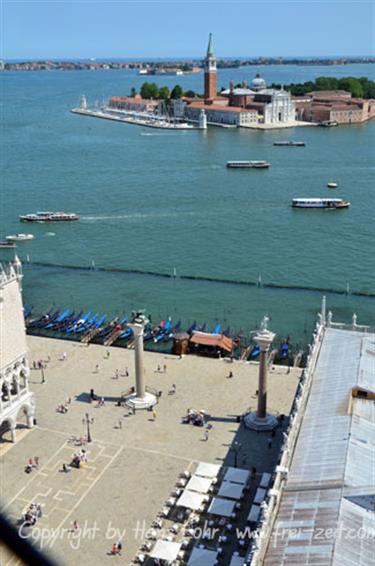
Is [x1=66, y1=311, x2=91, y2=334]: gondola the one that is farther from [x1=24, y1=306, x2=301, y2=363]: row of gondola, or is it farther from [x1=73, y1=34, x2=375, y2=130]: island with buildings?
[x1=73, y1=34, x2=375, y2=130]: island with buildings

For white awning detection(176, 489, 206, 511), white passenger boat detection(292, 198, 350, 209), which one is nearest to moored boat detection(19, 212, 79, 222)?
white passenger boat detection(292, 198, 350, 209)

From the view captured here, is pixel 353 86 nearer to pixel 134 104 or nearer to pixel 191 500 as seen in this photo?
pixel 134 104

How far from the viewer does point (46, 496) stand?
21516 mm

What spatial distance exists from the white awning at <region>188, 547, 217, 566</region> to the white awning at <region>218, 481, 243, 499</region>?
263 cm

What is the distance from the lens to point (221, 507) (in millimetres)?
20266

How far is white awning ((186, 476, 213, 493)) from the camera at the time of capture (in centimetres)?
2092

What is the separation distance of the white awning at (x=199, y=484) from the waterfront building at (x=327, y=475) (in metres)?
4.19

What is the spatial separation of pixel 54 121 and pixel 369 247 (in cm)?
10661

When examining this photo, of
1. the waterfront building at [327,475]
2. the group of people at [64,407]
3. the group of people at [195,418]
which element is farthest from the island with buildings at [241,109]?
the waterfront building at [327,475]

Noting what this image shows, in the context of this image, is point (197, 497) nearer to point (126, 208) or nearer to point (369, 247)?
point (369, 247)

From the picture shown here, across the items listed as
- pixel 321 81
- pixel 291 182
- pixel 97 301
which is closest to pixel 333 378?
pixel 97 301

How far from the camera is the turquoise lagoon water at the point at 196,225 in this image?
4347cm

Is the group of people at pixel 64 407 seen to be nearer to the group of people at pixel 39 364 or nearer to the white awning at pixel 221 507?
the group of people at pixel 39 364

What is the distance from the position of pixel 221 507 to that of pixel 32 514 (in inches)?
238
